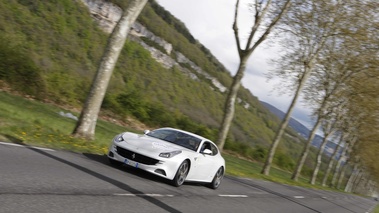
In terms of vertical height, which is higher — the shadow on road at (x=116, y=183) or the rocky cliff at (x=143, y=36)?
the rocky cliff at (x=143, y=36)

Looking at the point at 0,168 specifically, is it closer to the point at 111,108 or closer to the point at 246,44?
the point at 246,44

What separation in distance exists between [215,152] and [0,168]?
7412 mm

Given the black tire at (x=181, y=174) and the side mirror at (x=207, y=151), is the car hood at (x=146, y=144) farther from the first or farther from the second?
the side mirror at (x=207, y=151)

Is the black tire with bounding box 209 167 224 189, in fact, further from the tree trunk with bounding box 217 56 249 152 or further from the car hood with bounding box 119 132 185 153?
the tree trunk with bounding box 217 56 249 152

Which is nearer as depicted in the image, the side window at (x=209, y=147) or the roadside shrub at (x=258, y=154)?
the side window at (x=209, y=147)

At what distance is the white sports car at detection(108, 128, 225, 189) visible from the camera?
37.1 ft

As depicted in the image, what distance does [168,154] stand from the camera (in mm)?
11453

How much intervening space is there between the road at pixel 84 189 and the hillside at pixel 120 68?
17.1 metres

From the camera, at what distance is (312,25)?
3481 cm

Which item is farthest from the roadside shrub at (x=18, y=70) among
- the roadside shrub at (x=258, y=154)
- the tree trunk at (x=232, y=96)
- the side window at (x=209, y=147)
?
the roadside shrub at (x=258, y=154)

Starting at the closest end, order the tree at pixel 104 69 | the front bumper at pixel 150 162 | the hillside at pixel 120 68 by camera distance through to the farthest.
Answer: the front bumper at pixel 150 162
the tree at pixel 104 69
the hillside at pixel 120 68

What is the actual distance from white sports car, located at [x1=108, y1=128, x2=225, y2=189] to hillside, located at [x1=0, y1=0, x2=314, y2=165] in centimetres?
1662

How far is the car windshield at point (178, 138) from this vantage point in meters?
12.8

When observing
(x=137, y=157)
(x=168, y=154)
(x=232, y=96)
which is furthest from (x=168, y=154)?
(x=232, y=96)
